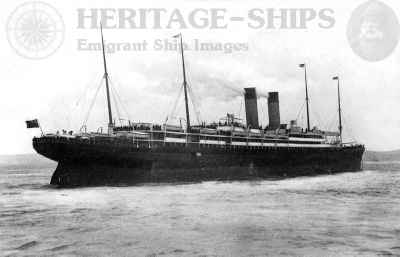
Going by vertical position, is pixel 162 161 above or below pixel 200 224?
above

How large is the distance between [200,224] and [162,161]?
2003cm

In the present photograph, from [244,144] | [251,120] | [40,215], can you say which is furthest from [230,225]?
[251,120]

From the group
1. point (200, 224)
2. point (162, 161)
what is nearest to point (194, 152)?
point (162, 161)

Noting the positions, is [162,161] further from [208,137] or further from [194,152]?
[208,137]

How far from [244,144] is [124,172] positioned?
55.6 ft

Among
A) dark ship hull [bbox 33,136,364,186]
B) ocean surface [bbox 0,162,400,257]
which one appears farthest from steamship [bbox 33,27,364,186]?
ocean surface [bbox 0,162,400,257]

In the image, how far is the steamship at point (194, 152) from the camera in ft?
113

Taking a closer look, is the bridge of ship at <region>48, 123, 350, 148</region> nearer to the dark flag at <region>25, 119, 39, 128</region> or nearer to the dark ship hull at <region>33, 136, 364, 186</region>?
the dark ship hull at <region>33, 136, 364, 186</region>

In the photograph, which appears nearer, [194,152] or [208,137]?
Result: [194,152]

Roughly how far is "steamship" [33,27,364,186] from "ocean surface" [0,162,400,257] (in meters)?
5.83

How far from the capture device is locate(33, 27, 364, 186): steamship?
113ft

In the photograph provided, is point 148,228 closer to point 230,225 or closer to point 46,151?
point 230,225

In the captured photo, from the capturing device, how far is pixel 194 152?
40.8 metres

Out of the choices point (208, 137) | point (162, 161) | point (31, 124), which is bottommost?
point (162, 161)
